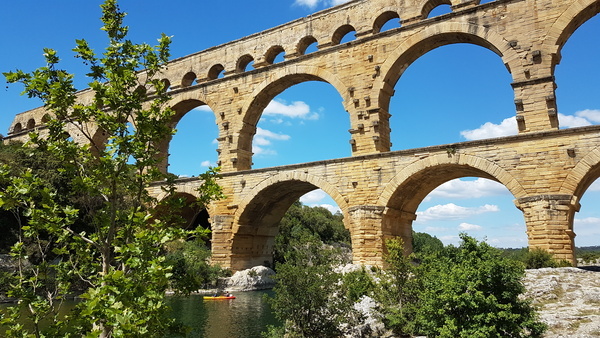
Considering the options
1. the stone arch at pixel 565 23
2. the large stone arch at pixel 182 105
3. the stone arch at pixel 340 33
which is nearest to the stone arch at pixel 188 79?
the large stone arch at pixel 182 105

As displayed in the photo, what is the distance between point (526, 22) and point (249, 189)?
1191 cm

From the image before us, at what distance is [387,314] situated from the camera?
8.97m

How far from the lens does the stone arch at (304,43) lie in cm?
1923

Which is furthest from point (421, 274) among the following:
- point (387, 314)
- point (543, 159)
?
point (543, 159)

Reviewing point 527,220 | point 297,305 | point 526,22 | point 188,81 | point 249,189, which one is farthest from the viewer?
point 188,81

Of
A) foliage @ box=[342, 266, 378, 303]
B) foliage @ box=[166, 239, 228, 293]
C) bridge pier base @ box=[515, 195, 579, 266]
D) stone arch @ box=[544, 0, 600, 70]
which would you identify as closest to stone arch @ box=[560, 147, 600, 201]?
bridge pier base @ box=[515, 195, 579, 266]

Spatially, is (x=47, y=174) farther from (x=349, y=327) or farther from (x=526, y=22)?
(x=526, y=22)

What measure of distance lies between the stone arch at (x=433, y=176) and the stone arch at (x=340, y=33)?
6.81 meters

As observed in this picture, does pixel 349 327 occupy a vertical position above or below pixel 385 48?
below

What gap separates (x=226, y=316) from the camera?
13.0 m

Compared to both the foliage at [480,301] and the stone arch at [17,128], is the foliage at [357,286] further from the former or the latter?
the stone arch at [17,128]

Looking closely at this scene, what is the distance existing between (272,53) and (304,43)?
5.90 feet

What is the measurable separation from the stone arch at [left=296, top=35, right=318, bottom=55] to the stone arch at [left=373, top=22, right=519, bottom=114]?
13.9ft

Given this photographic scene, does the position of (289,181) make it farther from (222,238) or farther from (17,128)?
(17,128)
